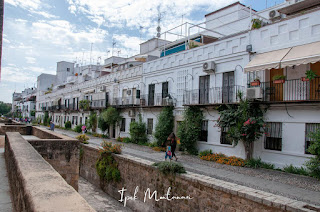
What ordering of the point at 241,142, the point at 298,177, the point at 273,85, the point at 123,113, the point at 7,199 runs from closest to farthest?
the point at 7,199 → the point at 298,177 → the point at 273,85 → the point at 241,142 → the point at 123,113

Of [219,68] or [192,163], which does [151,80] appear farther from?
[192,163]

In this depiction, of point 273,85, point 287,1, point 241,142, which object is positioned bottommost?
point 241,142

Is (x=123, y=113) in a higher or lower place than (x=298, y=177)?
higher

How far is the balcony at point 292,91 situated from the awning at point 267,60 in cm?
104

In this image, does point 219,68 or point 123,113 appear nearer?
point 219,68

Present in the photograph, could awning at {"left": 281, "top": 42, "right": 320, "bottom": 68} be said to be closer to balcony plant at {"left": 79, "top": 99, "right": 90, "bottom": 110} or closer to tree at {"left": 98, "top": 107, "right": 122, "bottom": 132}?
tree at {"left": 98, "top": 107, "right": 122, "bottom": 132}

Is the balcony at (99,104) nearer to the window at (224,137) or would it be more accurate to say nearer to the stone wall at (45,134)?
the stone wall at (45,134)

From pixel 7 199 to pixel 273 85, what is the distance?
10984 mm

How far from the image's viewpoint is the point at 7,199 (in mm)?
4699

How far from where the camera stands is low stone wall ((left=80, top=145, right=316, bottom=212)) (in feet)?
19.7

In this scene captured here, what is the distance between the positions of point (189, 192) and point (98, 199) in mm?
5423

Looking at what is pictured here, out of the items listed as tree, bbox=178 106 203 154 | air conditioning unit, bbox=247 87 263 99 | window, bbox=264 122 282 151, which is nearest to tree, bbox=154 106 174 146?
tree, bbox=178 106 203 154

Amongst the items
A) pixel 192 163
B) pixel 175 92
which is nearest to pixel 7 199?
pixel 192 163

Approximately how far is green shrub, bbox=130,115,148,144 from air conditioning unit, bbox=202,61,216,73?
7.21 meters
